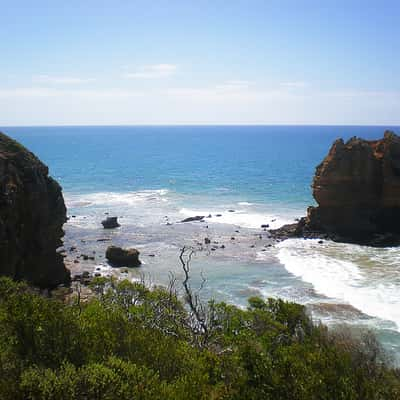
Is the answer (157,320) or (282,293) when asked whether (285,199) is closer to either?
(282,293)

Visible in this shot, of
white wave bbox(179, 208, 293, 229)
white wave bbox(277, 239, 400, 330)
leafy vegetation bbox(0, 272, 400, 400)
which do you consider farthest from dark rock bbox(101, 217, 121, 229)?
leafy vegetation bbox(0, 272, 400, 400)

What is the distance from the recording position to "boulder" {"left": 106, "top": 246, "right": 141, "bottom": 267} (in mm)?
51469

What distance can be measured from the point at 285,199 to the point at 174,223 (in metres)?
28.0

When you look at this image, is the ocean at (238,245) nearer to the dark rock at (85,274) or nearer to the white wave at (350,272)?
the white wave at (350,272)

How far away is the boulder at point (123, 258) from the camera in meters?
51.5

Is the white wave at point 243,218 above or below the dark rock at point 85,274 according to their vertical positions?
above

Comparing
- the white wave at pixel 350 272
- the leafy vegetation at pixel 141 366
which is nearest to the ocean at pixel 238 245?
the white wave at pixel 350 272

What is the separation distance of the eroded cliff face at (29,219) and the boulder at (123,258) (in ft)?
24.9

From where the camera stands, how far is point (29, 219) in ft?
133

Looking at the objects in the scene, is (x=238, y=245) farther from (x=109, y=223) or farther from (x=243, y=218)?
(x=109, y=223)

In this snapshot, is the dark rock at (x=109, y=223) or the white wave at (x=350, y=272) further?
the dark rock at (x=109, y=223)

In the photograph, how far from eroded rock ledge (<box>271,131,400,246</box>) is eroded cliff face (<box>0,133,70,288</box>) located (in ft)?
110

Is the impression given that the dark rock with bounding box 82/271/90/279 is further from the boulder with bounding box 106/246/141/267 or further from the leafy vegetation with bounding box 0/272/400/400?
the leafy vegetation with bounding box 0/272/400/400

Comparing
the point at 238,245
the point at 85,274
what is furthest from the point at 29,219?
the point at 238,245
